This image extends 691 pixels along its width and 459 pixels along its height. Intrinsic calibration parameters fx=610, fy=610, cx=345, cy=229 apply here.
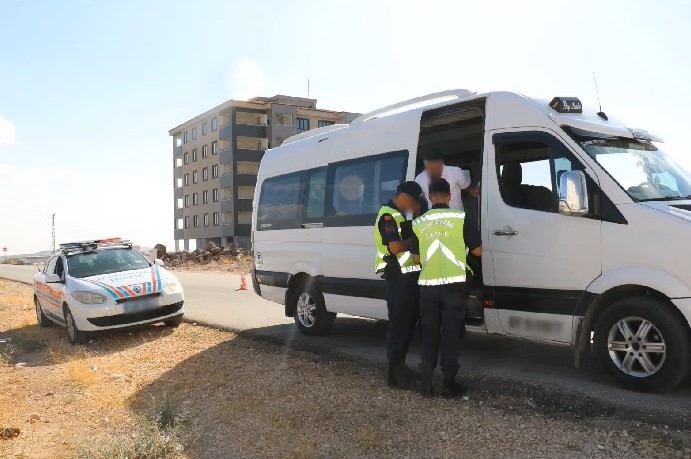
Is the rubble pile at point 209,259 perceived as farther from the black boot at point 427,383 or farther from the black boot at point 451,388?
the black boot at point 451,388

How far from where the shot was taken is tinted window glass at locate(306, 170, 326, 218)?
→ 8102 millimetres

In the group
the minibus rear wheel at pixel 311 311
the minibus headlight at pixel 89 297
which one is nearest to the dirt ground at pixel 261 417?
the minibus rear wheel at pixel 311 311

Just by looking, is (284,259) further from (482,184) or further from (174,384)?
(482,184)

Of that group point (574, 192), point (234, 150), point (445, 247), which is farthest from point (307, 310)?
point (234, 150)

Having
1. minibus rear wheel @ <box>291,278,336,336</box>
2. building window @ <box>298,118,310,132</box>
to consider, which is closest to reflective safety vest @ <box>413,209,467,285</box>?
minibus rear wheel @ <box>291,278,336,336</box>

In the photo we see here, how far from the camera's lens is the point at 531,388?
17.6 ft

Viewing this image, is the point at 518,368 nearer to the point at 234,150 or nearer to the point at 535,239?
the point at 535,239

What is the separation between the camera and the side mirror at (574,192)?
201 inches

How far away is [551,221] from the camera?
539 cm

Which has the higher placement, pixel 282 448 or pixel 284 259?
pixel 284 259

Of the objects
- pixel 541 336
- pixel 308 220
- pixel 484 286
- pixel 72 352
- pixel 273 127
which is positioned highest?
pixel 273 127

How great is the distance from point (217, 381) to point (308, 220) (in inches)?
107

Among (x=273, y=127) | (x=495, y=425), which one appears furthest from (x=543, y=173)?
(x=273, y=127)

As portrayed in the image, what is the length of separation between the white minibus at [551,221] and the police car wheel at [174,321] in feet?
10.4
